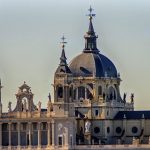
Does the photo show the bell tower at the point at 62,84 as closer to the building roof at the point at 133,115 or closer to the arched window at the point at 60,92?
the arched window at the point at 60,92

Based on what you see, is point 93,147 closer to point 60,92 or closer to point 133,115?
point 60,92

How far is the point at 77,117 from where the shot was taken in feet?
639

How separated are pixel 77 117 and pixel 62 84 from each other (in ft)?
24.2

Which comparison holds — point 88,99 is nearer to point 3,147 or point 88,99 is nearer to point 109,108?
point 109,108

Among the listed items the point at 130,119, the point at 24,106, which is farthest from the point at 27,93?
the point at 130,119

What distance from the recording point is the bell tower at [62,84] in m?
188

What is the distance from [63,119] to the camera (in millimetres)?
187000

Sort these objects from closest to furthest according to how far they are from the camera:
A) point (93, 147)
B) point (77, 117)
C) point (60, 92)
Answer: point (93, 147) → point (60, 92) → point (77, 117)

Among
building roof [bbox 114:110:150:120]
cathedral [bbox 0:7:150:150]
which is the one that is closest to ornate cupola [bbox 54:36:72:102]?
cathedral [bbox 0:7:150:150]

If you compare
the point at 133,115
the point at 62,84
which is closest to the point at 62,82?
the point at 62,84

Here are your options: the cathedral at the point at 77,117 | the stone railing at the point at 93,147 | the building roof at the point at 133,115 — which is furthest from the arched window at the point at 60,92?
the building roof at the point at 133,115

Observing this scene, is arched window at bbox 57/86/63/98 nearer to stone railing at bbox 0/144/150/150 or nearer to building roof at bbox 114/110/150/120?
stone railing at bbox 0/144/150/150

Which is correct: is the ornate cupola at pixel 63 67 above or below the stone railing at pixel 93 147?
above

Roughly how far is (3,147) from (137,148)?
13905 mm
